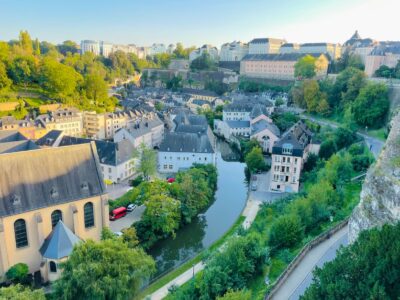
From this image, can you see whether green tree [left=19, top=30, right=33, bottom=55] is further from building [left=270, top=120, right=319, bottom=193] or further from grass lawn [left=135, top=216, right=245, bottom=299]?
grass lawn [left=135, top=216, right=245, bottom=299]

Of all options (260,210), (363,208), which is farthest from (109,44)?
(363,208)

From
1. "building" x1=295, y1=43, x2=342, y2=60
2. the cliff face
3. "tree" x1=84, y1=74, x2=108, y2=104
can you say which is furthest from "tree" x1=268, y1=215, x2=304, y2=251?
"building" x1=295, y1=43, x2=342, y2=60

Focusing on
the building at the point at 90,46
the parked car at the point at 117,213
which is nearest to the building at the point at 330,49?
the parked car at the point at 117,213

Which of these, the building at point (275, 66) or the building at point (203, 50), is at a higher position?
the building at point (203, 50)

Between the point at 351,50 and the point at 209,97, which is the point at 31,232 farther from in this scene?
the point at 351,50

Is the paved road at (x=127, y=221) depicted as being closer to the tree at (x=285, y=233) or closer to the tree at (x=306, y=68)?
the tree at (x=285, y=233)

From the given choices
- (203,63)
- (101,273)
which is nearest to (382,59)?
(203,63)
